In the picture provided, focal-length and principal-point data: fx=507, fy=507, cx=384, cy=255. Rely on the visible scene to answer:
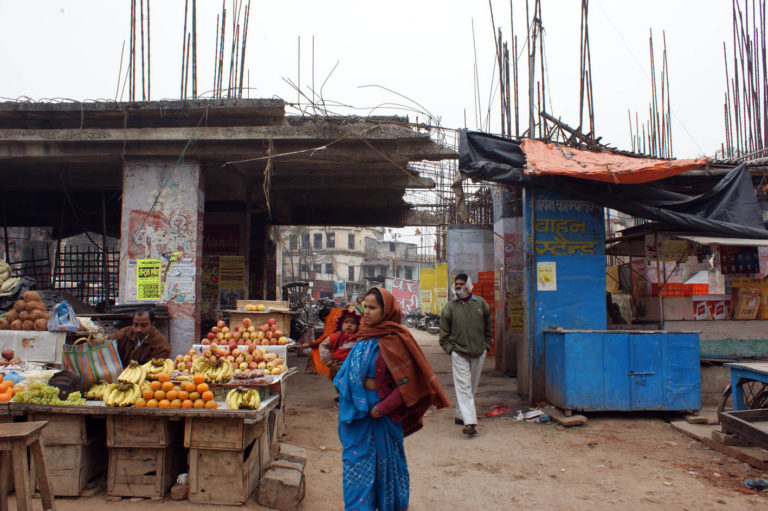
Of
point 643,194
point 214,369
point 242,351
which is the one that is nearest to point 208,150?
point 242,351

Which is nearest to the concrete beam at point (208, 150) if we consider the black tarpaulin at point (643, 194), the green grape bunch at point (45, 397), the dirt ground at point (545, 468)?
the black tarpaulin at point (643, 194)

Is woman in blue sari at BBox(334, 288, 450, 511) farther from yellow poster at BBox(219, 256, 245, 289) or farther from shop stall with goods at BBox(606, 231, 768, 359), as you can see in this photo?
yellow poster at BBox(219, 256, 245, 289)

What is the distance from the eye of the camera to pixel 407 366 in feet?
10.0

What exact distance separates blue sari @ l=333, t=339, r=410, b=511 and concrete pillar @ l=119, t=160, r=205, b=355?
17.0 ft

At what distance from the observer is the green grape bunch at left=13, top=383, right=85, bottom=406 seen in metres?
4.17

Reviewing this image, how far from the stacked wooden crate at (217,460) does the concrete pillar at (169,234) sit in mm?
3771

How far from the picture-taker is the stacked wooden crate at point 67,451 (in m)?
4.08

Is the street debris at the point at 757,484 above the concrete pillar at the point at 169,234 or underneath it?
underneath

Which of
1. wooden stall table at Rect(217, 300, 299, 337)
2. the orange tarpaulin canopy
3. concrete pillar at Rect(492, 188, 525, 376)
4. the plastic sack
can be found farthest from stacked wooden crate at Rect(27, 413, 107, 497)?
concrete pillar at Rect(492, 188, 525, 376)

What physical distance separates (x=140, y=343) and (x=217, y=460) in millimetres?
2166

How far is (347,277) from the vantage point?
178ft

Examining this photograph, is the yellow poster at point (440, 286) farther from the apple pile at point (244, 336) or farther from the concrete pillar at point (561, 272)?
the apple pile at point (244, 336)

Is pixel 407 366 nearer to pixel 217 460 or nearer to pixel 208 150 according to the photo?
pixel 217 460

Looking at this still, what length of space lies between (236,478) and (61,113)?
6.56 m
